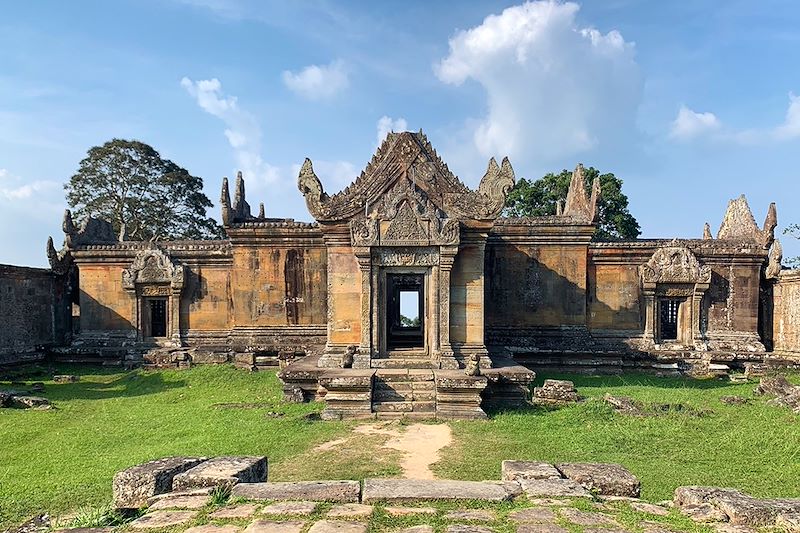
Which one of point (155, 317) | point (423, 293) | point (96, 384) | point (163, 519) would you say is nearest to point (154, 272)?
point (155, 317)

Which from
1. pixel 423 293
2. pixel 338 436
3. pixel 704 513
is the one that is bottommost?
pixel 338 436

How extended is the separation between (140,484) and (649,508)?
16.1ft

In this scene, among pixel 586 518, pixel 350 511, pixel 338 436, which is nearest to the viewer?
pixel 586 518

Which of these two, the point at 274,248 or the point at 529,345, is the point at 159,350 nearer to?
the point at 274,248

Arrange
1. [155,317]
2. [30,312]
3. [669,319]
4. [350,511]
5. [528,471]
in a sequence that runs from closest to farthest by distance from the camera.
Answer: [350,511]
[528,471]
[669,319]
[30,312]
[155,317]

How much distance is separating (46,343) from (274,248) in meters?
9.32

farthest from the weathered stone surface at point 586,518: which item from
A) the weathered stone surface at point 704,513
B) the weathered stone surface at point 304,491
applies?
the weathered stone surface at point 304,491

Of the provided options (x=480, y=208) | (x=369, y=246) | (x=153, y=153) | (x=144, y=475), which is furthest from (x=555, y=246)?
(x=153, y=153)

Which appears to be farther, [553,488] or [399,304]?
[399,304]

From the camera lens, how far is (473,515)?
15.1 ft

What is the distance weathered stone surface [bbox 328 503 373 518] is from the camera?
459 cm

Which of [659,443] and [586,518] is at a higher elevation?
[586,518]

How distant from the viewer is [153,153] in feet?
110

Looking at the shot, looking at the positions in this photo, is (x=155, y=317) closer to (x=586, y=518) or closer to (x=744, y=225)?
(x=586, y=518)
